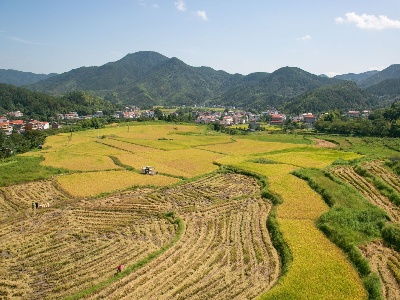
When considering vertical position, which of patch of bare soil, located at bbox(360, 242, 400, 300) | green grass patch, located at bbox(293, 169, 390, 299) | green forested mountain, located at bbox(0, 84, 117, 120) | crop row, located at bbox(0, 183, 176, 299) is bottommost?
crop row, located at bbox(0, 183, 176, 299)

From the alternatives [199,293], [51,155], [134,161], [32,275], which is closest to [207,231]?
[199,293]

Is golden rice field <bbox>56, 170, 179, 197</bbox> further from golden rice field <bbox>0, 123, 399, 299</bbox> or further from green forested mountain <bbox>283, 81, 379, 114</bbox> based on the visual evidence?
green forested mountain <bbox>283, 81, 379, 114</bbox>

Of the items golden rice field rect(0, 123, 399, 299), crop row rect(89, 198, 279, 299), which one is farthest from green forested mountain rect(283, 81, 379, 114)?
crop row rect(89, 198, 279, 299)

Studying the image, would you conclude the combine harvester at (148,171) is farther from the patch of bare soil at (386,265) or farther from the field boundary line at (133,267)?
the patch of bare soil at (386,265)

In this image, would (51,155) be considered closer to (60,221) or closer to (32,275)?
(60,221)

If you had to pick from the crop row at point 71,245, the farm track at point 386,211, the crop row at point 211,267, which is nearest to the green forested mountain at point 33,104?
the crop row at point 71,245

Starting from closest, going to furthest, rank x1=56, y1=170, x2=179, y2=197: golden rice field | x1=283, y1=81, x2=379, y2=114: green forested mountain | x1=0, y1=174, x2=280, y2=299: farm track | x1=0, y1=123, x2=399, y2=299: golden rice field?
x1=0, y1=123, x2=399, y2=299: golden rice field < x1=0, y1=174, x2=280, y2=299: farm track < x1=56, y1=170, x2=179, y2=197: golden rice field < x1=283, y1=81, x2=379, y2=114: green forested mountain

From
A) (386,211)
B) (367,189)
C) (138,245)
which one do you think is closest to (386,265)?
(386,211)
